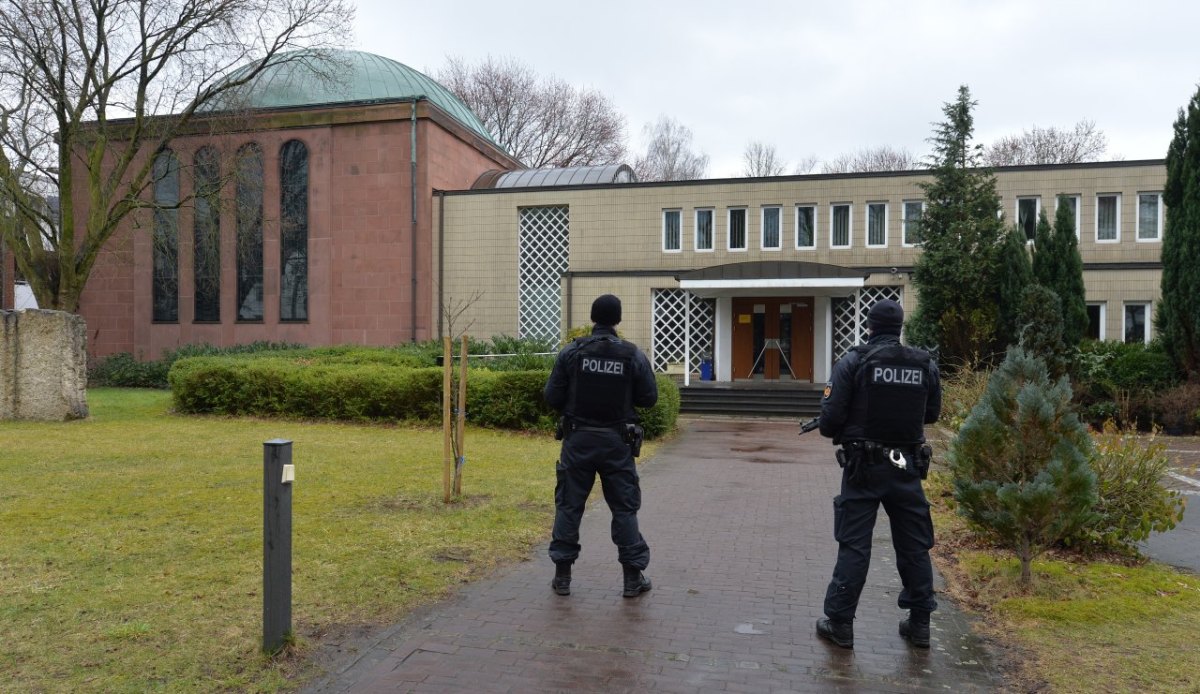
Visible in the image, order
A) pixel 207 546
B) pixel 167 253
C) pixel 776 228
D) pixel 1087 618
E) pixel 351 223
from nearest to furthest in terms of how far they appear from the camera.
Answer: pixel 1087 618 → pixel 207 546 → pixel 776 228 → pixel 351 223 → pixel 167 253

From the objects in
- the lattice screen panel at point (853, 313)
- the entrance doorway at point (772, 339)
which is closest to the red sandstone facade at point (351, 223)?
the entrance doorway at point (772, 339)

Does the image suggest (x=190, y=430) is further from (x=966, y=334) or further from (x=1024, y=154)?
(x=1024, y=154)

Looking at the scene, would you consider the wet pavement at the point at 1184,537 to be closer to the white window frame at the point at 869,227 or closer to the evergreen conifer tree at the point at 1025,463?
the evergreen conifer tree at the point at 1025,463

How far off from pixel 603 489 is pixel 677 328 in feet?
58.7

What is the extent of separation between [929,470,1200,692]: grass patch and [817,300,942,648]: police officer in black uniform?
24.8 inches

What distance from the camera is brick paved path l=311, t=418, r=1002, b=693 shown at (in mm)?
3916

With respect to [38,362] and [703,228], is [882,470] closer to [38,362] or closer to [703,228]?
[38,362]

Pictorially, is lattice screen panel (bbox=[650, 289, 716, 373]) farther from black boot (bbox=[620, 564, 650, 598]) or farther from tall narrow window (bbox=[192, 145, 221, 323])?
black boot (bbox=[620, 564, 650, 598])

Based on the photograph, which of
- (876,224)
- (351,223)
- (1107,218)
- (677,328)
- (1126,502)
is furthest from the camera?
(351,223)

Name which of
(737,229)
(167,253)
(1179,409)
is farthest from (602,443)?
(167,253)

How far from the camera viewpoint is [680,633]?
456cm

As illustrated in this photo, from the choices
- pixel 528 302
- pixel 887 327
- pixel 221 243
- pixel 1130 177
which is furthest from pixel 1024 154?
pixel 887 327

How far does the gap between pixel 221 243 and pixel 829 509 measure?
2234cm

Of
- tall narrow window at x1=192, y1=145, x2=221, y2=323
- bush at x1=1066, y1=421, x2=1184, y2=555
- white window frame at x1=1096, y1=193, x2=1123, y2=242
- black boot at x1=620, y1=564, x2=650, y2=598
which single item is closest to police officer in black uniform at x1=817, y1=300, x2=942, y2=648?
black boot at x1=620, y1=564, x2=650, y2=598
